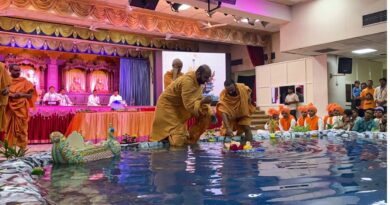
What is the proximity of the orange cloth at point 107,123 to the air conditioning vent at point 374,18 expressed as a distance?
5.57m

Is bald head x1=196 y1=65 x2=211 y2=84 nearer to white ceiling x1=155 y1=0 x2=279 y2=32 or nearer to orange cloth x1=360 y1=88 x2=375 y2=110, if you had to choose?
white ceiling x1=155 y1=0 x2=279 y2=32

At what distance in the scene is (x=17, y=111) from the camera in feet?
17.5

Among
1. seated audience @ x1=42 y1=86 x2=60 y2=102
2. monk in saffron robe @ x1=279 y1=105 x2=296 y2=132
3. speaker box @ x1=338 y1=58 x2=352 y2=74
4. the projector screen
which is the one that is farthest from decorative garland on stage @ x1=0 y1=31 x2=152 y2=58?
monk in saffron robe @ x1=279 y1=105 x2=296 y2=132

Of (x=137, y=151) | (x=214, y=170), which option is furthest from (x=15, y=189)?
(x=137, y=151)

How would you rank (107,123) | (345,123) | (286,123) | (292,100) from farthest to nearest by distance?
1. (292,100)
2. (107,123)
3. (286,123)
4. (345,123)

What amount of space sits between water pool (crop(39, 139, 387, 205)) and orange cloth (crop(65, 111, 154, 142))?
4.27m

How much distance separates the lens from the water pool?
2.12 m

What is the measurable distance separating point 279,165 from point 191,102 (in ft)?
5.72

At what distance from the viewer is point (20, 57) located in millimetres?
12969

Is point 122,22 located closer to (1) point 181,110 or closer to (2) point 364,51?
(1) point 181,110

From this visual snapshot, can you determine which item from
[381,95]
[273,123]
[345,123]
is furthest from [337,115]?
[381,95]

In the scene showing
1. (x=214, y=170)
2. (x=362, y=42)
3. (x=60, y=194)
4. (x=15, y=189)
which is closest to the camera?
(x=15, y=189)

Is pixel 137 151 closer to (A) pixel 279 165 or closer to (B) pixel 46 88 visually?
(A) pixel 279 165

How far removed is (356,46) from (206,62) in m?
5.03
